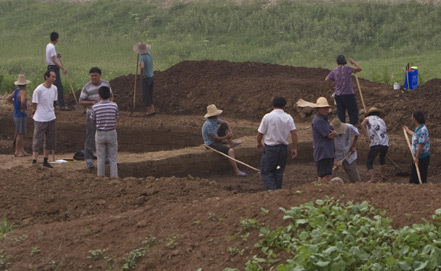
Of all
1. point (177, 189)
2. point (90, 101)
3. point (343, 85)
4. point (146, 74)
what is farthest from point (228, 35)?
point (177, 189)

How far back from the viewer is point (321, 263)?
6.77 m

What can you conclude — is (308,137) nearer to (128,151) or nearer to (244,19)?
(128,151)

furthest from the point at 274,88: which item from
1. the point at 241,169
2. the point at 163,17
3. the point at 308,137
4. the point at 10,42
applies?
the point at 10,42

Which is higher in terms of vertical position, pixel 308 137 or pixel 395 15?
pixel 395 15

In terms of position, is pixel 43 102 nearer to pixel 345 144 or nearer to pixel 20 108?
pixel 20 108

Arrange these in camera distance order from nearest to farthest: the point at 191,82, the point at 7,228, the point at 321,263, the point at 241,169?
the point at 321,263 < the point at 7,228 < the point at 241,169 < the point at 191,82

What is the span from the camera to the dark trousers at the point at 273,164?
11.7m

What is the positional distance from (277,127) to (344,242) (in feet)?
14.7

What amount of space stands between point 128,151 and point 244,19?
1642 centimetres

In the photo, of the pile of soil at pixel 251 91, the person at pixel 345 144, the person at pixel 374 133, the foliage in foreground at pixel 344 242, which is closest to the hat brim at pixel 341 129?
the person at pixel 345 144

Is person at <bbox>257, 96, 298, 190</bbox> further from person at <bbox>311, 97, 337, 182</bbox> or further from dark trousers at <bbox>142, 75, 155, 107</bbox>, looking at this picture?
dark trousers at <bbox>142, 75, 155, 107</bbox>

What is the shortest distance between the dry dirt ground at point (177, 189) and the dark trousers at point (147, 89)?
433 mm

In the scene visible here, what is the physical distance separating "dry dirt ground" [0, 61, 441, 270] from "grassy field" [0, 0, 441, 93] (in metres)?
4.87

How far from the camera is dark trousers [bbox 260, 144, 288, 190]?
11.7 m
